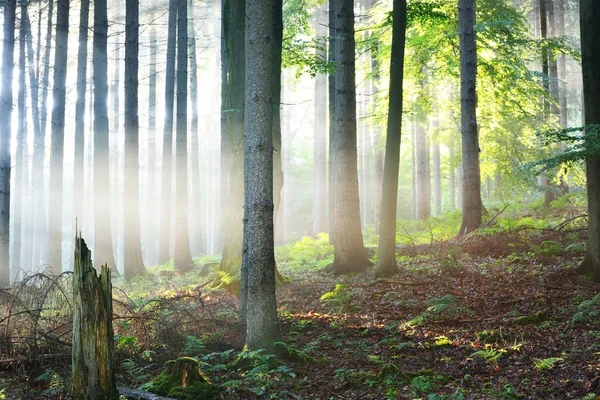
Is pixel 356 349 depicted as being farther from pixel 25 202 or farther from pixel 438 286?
pixel 25 202

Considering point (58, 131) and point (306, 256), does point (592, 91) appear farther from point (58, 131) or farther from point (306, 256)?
point (58, 131)

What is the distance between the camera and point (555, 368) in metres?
5.56

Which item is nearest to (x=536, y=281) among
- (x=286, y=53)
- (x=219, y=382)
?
(x=219, y=382)

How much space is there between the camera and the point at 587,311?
281 inches

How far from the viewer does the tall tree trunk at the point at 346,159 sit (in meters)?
12.6

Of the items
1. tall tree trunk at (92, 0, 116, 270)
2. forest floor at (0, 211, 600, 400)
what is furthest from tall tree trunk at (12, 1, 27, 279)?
forest floor at (0, 211, 600, 400)

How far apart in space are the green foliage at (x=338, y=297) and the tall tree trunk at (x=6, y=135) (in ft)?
29.7

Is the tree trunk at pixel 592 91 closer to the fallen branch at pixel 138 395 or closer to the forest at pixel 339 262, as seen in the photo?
the forest at pixel 339 262

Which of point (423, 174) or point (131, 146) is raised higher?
point (131, 146)

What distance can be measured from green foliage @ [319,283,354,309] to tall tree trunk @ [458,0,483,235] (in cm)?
565

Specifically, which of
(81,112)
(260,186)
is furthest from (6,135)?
(260,186)

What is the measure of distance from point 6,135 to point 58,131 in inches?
134

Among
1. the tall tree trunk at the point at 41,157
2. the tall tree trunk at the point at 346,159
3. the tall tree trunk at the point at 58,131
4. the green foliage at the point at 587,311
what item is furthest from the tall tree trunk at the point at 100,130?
the green foliage at the point at 587,311

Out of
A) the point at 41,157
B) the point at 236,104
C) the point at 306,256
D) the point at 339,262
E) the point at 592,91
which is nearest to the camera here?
the point at 592,91
